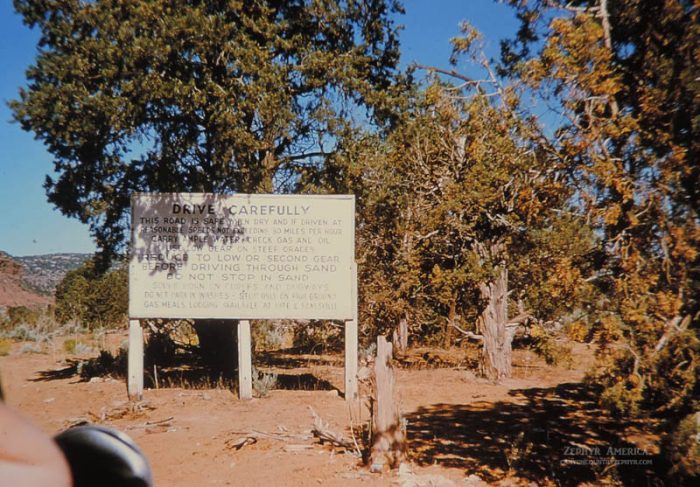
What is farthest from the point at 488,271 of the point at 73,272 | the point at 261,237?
the point at 73,272

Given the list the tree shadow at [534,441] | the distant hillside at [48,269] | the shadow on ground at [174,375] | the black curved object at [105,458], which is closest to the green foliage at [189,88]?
the shadow on ground at [174,375]

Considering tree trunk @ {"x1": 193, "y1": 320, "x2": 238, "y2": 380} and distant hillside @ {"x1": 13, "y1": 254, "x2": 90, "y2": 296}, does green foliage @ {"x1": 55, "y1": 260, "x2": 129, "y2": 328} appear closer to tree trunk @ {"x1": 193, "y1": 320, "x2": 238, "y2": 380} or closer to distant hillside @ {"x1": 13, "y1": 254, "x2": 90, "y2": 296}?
distant hillside @ {"x1": 13, "y1": 254, "x2": 90, "y2": 296}

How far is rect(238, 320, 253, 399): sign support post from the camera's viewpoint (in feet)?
33.6

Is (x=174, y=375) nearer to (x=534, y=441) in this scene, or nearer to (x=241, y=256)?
(x=241, y=256)

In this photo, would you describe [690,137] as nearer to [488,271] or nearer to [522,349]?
[488,271]

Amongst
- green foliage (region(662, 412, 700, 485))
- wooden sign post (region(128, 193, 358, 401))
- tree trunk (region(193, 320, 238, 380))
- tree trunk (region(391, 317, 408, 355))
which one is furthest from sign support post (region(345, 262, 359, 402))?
tree trunk (region(391, 317, 408, 355))

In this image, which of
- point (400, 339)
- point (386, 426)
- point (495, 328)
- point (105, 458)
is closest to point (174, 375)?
point (400, 339)

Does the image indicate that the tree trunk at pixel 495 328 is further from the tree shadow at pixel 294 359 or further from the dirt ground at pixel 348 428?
the tree shadow at pixel 294 359

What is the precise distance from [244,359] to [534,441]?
17.0 feet

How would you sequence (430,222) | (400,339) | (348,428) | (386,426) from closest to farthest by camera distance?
(386,426) → (348,428) → (430,222) → (400,339)

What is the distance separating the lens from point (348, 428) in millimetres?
8484

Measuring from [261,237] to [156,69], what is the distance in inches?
135

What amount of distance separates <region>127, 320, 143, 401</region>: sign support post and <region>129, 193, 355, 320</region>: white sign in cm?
28

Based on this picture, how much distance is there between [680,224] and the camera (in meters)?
4.59
